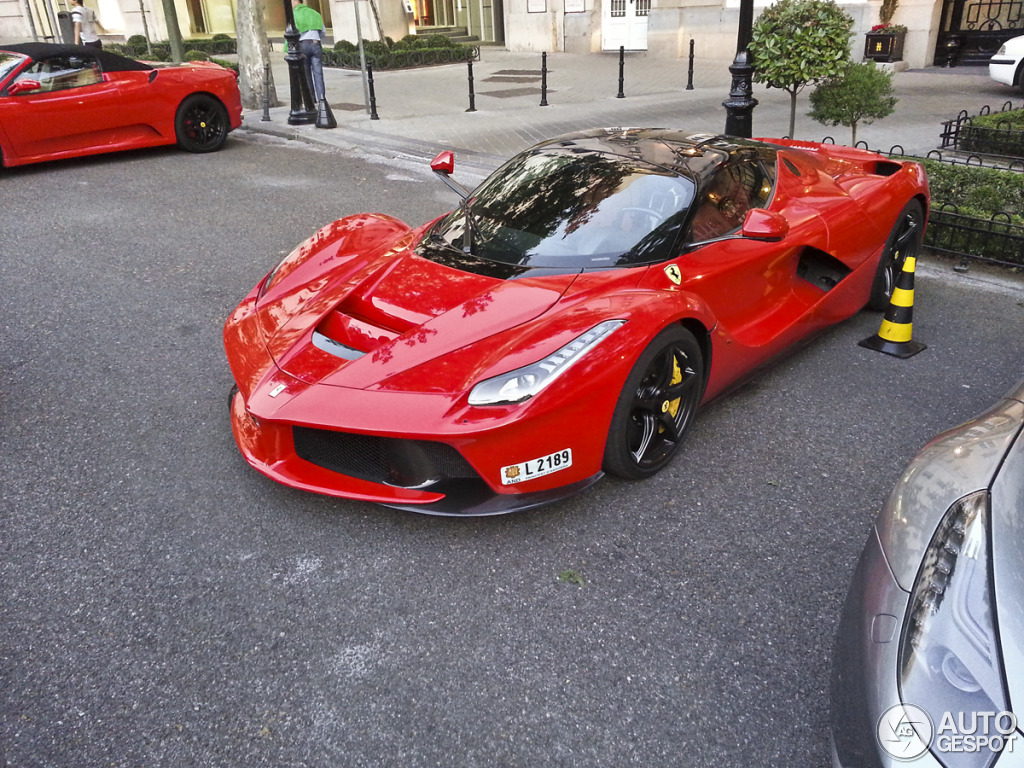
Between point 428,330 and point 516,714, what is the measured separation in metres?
1.49

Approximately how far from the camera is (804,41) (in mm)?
7707

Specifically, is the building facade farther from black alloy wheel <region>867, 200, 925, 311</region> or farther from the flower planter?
black alloy wheel <region>867, 200, 925, 311</region>

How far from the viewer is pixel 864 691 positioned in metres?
1.80

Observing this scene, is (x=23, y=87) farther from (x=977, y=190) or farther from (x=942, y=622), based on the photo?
(x=942, y=622)

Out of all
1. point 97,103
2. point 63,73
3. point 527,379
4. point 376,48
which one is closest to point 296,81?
point 97,103

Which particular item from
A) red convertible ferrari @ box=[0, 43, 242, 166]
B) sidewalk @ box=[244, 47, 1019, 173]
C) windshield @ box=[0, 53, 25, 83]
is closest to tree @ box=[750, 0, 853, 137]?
sidewalk @ box=[244, 47, 1019, 173]

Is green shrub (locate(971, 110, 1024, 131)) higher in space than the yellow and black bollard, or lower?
higher

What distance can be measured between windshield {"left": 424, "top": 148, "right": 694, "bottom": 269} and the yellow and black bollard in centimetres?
156

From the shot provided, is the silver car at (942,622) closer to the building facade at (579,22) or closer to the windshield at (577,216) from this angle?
the windshield at (577,216)

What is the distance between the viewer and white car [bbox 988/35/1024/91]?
12.2m

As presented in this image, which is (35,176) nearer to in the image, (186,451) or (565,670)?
(186,451)

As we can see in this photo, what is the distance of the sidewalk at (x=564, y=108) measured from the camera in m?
10.6

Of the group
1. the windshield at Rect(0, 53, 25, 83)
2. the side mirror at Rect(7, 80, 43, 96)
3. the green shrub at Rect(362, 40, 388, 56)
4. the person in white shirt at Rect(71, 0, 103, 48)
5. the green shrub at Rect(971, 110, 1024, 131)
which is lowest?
the green shrub at Rect(971, 110, 1024, 131)

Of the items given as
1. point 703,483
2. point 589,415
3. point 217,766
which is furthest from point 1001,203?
point 217,766
